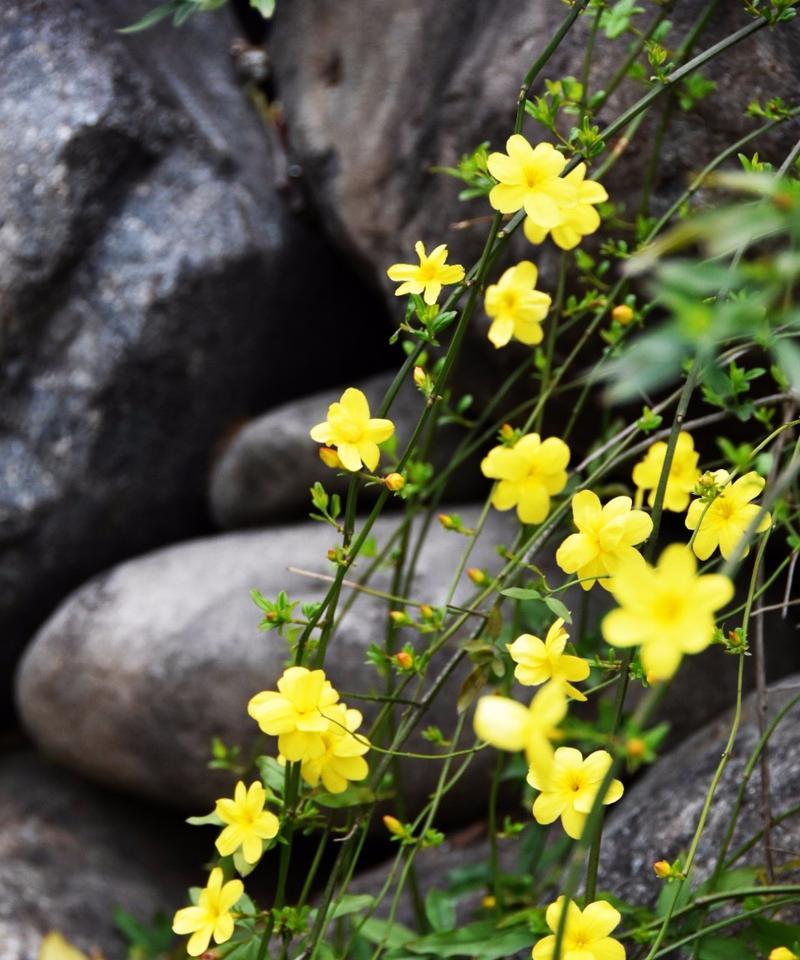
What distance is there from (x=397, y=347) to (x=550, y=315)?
70 cm

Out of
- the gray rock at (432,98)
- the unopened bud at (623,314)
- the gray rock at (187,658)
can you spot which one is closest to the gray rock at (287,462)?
the gray rock at (187,658)

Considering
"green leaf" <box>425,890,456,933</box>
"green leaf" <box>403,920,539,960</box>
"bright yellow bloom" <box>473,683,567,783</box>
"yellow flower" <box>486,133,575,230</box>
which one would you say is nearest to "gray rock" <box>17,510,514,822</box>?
"green leaf" <box>425,890,456,933</box>

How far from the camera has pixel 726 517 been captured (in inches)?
30.0

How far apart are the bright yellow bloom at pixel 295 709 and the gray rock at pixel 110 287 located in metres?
1.28

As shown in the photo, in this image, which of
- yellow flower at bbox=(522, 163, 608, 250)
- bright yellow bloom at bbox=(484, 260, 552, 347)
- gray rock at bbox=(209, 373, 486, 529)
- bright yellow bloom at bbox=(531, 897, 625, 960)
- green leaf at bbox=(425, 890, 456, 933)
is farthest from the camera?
gray rock at bbox=(209, 373, 486, 529)

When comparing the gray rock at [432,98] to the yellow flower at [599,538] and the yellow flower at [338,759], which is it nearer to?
the yellow flower at [599,538]

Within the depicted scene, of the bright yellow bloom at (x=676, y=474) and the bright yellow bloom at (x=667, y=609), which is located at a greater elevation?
the bright yellow bloom at (x=667, y=609)

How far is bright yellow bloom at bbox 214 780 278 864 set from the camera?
0.79m

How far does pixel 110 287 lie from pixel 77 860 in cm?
101

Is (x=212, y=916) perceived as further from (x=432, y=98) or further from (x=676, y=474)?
(x=432, y=98)

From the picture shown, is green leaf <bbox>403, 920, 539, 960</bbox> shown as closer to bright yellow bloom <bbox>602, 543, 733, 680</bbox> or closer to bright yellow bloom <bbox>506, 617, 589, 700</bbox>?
bright yellow bloom <bbox>506, 617, 589, 700</bbox>

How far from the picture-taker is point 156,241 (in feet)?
6.31

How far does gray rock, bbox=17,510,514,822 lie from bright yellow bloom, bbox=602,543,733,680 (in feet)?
3.69

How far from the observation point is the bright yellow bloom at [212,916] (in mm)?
790
